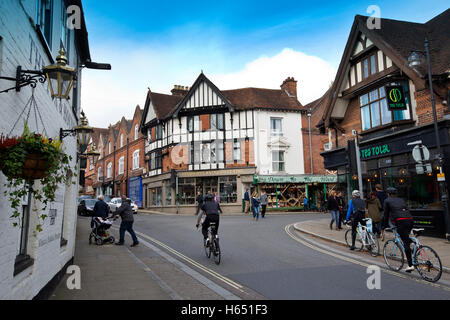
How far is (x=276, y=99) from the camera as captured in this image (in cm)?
3372

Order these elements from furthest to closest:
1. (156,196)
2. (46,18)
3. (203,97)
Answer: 1. (156,196)
2. (203,97)
3. (46,18)

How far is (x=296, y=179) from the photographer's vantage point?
3081 centimetres

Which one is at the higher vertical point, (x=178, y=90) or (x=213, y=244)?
(x=178, y=90)

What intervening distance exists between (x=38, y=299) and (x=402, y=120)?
14324 mm

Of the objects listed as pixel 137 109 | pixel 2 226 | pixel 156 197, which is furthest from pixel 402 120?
pixel 137 109

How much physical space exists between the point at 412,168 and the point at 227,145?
19039mm

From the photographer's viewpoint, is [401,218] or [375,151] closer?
[401,218]

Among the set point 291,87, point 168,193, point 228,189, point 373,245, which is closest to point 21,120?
point 373,245

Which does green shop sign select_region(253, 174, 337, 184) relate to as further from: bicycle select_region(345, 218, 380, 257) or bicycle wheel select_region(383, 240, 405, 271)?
bicycle wheel select_region(383, 240, 405, 271)

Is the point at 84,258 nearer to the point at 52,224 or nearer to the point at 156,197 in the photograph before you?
the point at 52,224

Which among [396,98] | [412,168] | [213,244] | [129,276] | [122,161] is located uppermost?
[122,161]

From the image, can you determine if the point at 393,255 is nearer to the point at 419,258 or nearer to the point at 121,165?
the point at 419,258

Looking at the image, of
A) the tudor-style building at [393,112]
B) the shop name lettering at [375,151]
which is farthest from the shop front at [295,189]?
the shop name lettering at [375,151]
